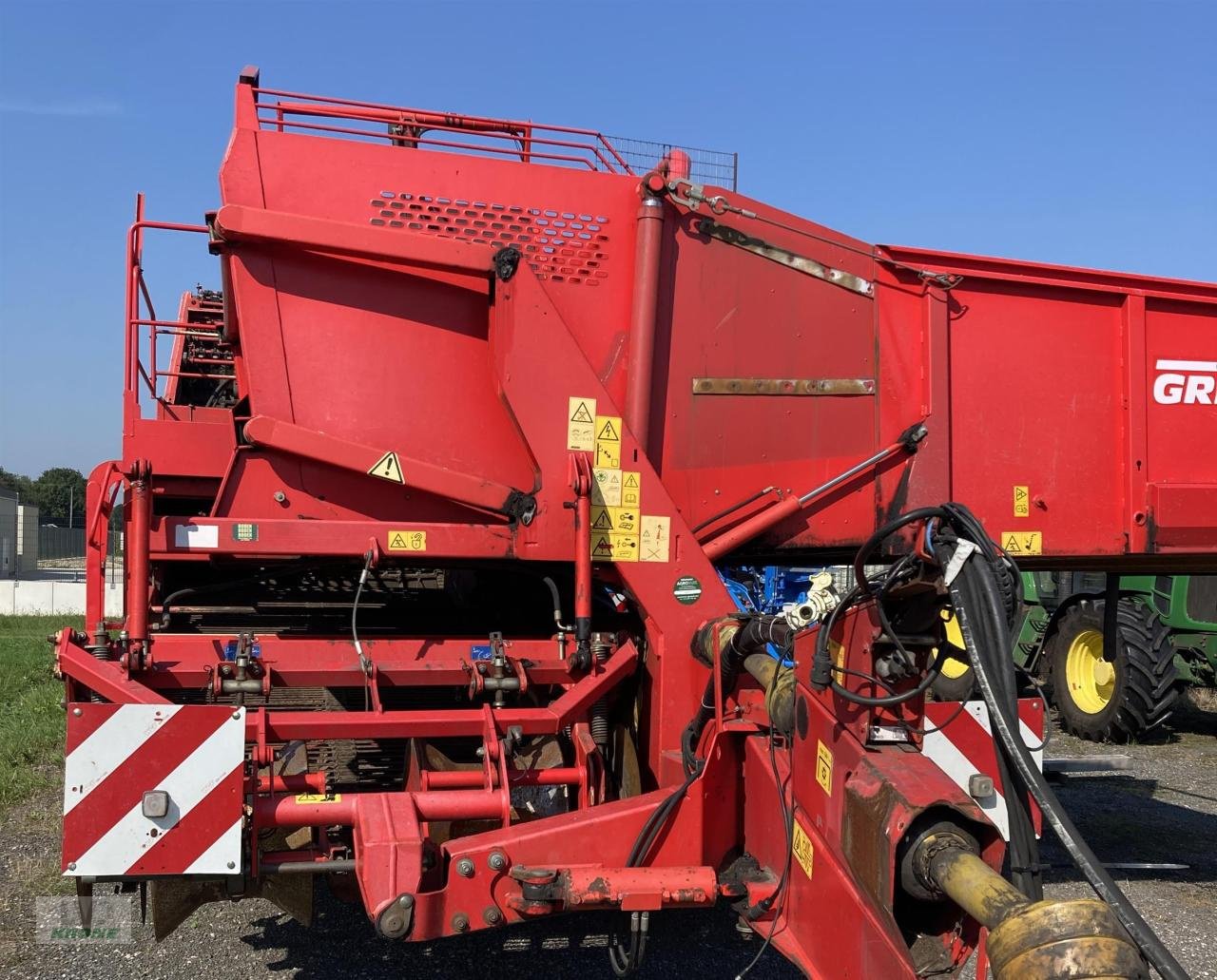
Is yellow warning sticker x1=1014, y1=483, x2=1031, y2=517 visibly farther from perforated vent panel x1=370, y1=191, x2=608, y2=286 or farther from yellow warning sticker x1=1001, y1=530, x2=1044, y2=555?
perforated vent panel x1=370, y1=191, x2=608, y2=286

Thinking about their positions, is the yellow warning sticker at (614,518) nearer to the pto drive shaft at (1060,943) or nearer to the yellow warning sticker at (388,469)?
the yellow warning sticker at (388,469)

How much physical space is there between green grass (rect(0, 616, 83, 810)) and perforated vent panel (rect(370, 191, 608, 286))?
4.66m

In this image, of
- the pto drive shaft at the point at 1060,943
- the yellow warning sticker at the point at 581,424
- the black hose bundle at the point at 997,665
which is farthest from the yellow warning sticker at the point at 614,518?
the pto drive shaft at the point at 1060,943

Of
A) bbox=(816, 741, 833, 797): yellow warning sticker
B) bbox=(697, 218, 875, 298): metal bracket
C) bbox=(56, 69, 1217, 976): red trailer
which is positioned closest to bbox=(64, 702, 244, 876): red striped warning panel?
bbox=(56, 69, 1217, 976): red trailer

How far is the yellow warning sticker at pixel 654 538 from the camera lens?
3836 mm

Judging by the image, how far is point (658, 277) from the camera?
13.1ft

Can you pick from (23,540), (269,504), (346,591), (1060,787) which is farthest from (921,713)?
(23,540)

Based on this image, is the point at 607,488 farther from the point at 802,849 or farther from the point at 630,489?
the point at 802,849

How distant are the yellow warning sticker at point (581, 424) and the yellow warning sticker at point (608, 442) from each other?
21 millimetres

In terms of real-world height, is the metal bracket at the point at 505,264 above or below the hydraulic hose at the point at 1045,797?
above

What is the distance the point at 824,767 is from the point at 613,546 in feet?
3.98

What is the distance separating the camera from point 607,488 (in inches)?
150

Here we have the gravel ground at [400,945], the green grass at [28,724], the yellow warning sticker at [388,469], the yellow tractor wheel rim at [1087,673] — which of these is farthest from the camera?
the yellow tractor wheel rim at [1087,673]

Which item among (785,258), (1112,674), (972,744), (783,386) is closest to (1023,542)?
(783,386)
